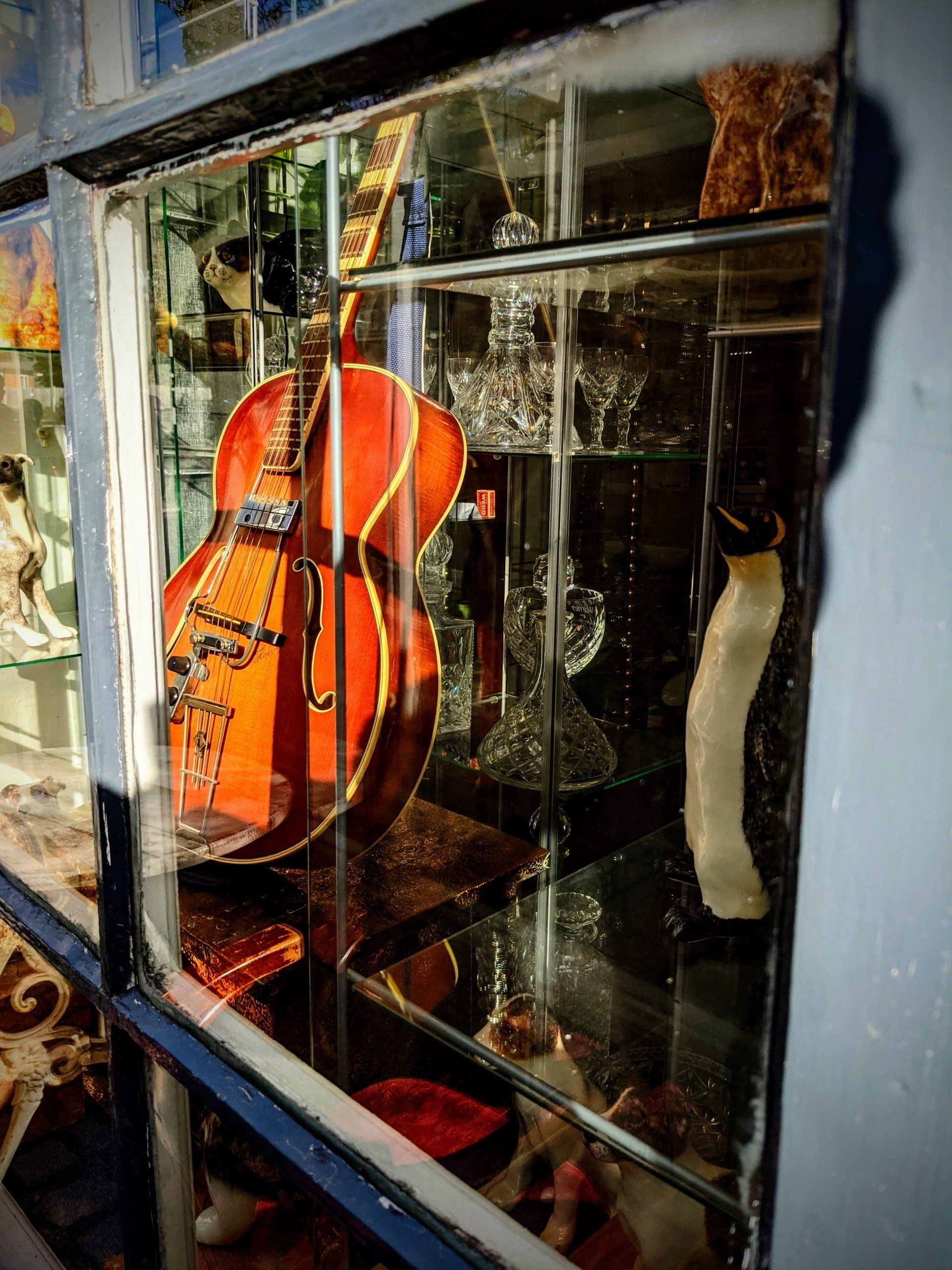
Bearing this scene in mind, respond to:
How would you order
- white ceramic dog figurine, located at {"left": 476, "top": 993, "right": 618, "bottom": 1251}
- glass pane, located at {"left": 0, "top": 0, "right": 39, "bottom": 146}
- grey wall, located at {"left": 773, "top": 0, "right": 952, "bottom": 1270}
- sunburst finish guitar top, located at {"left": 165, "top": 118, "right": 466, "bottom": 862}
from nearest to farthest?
grey wall, located at {"left": 773, "top": 0, "right": 952, "bottom": 1270}, white ceramic dog figurine, located at {"left": 476, "top": 993, "right": 618, "bottom": 1251}, glass pane, located at {"left": 0, "top": 0, "right": 39, "bottom": 146}, sunburst finish guitar top, located at {"left": 165, "top": 118, "right": 466, "bottom": 862}

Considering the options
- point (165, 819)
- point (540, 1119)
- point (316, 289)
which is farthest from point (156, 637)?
point (540, 1119)

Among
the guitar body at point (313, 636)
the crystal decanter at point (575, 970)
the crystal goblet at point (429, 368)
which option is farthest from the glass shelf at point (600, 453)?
the crystal decanter at point (575, 970)

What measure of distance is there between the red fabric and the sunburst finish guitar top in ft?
0.83

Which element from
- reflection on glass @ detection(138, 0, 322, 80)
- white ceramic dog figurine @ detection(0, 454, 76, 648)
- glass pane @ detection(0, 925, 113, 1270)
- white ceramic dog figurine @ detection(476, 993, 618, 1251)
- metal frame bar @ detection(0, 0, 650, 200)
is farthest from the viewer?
white ceramic dog figurine @ detection(0, 454, 76, 648)

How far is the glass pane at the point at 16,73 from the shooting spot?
77cm

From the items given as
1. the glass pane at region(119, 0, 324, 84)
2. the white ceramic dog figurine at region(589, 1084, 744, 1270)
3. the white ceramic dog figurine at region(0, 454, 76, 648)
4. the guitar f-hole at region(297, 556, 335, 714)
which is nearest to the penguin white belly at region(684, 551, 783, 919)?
the white ceramic dog figurine at region(589, 1084, 744, 1270)

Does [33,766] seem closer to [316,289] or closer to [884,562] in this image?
[316,289]

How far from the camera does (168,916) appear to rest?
771 mm

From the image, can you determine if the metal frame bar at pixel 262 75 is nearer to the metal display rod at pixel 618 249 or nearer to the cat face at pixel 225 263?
the metal display rod at pixel 618 249

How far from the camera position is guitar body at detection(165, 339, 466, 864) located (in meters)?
0.89

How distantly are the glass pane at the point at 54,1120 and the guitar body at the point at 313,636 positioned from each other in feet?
1.35

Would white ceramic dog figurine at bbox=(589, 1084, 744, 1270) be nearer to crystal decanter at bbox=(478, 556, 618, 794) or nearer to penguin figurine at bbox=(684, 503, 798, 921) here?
penguin figurine at bbox=(684, 503, 798, 921)

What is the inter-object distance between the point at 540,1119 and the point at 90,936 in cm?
44

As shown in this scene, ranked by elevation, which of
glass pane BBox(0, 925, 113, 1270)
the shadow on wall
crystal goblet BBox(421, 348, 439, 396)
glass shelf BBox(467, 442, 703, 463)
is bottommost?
glass pane BBox(0, 925, 113, 1270)
